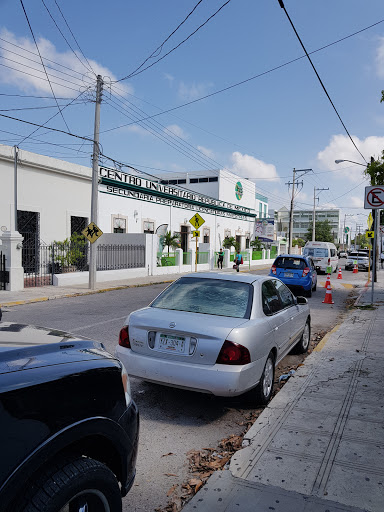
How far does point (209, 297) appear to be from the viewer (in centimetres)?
516

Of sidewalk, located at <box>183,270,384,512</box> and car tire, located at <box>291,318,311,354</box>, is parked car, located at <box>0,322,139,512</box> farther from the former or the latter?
car tire, located at <box>291,318,311,354</box>

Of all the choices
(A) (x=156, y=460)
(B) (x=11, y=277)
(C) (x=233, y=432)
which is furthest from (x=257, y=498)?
(B) (x=11, y=277)

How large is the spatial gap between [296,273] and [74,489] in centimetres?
1450

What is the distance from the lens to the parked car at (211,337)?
14.0 ft

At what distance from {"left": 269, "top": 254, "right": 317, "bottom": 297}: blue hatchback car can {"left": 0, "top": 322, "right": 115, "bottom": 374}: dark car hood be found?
13.6 metres

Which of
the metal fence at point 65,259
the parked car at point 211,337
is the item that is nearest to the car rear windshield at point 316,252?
the metal fence at point 65,259

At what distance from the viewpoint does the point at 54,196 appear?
21.5m

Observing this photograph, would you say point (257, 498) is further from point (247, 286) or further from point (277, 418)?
point (247, 286)

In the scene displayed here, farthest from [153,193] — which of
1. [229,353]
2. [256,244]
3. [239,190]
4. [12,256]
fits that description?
[239,190]

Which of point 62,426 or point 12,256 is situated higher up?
point 12,256

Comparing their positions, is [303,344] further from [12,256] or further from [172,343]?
[12,256]

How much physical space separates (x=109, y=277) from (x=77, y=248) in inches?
82.5

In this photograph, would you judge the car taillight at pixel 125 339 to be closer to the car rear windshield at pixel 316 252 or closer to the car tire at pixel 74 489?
the car tire at pixel 74 489

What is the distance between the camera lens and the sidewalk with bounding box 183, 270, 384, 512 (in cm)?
288
